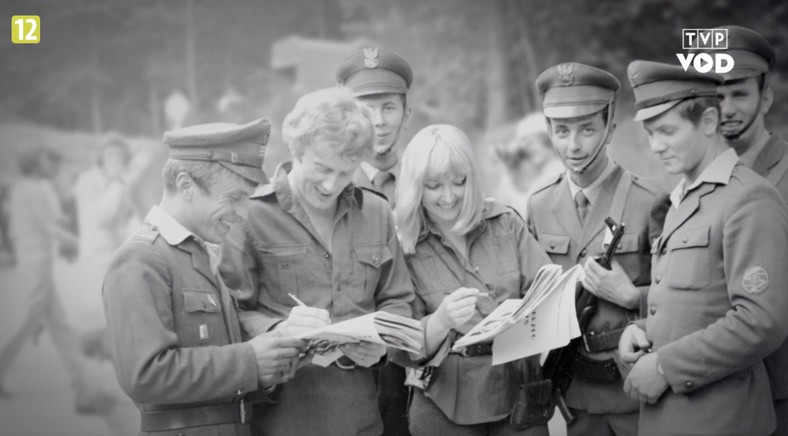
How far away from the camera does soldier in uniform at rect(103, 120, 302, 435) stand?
8.30 ft

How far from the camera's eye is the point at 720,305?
282cm

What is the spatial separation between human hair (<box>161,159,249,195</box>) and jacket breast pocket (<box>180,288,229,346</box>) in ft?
1.15

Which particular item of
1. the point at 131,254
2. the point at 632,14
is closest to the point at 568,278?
the point at 131,254

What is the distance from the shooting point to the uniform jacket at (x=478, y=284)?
3.13m

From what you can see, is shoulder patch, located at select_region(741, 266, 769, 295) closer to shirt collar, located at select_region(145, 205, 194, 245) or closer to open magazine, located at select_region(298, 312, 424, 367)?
open magazine, located at select_region(298, 312, 424, 367)

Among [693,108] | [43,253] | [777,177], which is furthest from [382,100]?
[43,253]

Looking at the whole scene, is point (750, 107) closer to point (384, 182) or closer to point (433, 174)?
point (433, 174)

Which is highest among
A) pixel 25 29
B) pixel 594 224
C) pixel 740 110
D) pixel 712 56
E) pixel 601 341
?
pixel 25 29

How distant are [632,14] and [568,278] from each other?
569cm

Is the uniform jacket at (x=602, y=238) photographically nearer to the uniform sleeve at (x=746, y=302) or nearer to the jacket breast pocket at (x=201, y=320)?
the uniform sleeve at (x=746, y=302)

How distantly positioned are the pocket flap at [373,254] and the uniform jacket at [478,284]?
22cm

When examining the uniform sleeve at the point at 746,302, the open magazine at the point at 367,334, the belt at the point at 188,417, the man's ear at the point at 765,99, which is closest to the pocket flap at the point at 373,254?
the open magazine at the point at 367,334

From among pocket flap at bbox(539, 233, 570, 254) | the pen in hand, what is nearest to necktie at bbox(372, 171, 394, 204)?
pocket flap at bbox(539, 233, 570, 254)

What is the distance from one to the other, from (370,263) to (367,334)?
486 mm
